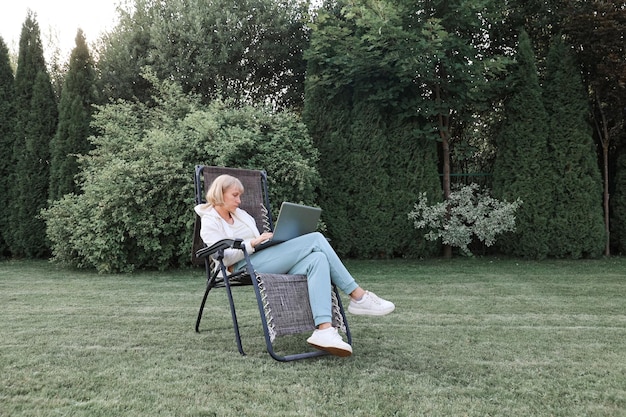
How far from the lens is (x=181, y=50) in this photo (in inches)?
365

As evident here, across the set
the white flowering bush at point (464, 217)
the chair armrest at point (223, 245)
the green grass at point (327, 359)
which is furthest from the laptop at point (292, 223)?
the white flowering bush at point (464, 217)

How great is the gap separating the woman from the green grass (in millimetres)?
196

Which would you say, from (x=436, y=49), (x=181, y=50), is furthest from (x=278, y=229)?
(x=181, y=50)

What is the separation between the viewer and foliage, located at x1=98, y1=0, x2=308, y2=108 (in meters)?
9.33

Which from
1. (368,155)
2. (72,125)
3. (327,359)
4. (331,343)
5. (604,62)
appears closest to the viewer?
(331,343)

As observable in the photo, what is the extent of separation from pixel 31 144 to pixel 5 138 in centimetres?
53

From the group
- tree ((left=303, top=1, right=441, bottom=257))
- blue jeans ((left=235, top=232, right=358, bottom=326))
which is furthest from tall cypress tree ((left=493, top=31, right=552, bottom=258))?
blue jeans ((left=235, top=232, right=358, bottom=326))

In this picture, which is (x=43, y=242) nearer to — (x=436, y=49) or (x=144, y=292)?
(x=144, y=292)

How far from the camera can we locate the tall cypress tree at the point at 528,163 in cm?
721

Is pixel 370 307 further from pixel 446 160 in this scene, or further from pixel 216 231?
pixel 446 160

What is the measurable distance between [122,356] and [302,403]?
1.07m

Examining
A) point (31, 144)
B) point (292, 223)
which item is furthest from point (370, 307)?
point (31, 144)

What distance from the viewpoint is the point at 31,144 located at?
26.6ft

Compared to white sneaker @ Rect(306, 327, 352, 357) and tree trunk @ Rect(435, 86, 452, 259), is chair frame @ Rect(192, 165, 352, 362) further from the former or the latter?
tree trunk @ Rect(435, 86, 452, 259)
